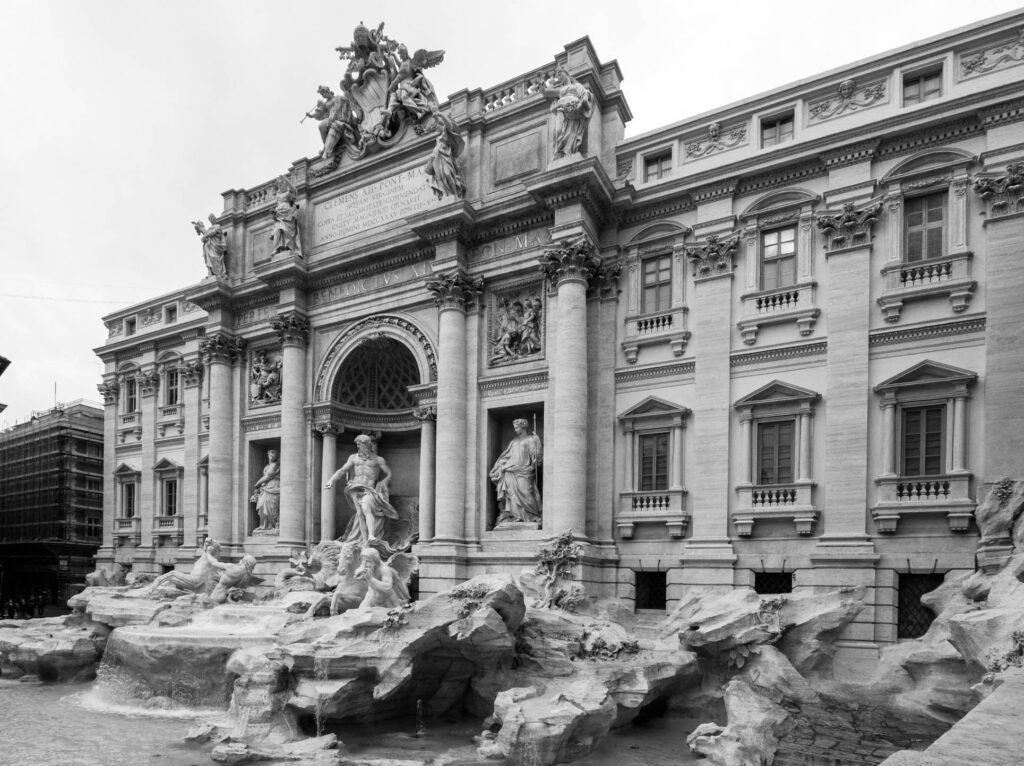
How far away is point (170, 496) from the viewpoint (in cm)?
3027

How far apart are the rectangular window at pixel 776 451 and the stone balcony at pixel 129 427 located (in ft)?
85.6

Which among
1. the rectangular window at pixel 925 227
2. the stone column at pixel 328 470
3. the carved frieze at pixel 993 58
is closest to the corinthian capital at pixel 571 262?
the rectangular window at pixel 925 227

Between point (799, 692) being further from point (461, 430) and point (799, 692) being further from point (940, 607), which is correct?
point (461, 430)

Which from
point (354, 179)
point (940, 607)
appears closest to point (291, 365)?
point (354, 179)

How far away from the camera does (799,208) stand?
18016mm

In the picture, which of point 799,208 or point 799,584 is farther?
point 799,208

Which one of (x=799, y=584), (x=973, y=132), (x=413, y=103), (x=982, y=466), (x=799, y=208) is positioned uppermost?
(x=413, y=103)

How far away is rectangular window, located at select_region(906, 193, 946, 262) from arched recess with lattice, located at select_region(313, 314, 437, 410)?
13.1 m

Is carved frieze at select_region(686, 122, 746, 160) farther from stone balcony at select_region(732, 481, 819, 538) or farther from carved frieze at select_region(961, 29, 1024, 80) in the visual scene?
stone balcony at select_region(732, 481, 819, 538)

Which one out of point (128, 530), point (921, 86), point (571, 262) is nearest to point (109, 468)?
point (128, 530)

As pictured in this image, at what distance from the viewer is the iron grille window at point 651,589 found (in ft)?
62.2

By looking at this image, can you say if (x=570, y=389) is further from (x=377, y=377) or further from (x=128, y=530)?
(x=128, y=530)

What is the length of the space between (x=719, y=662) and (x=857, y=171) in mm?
11659

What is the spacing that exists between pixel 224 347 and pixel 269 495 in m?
5.79
